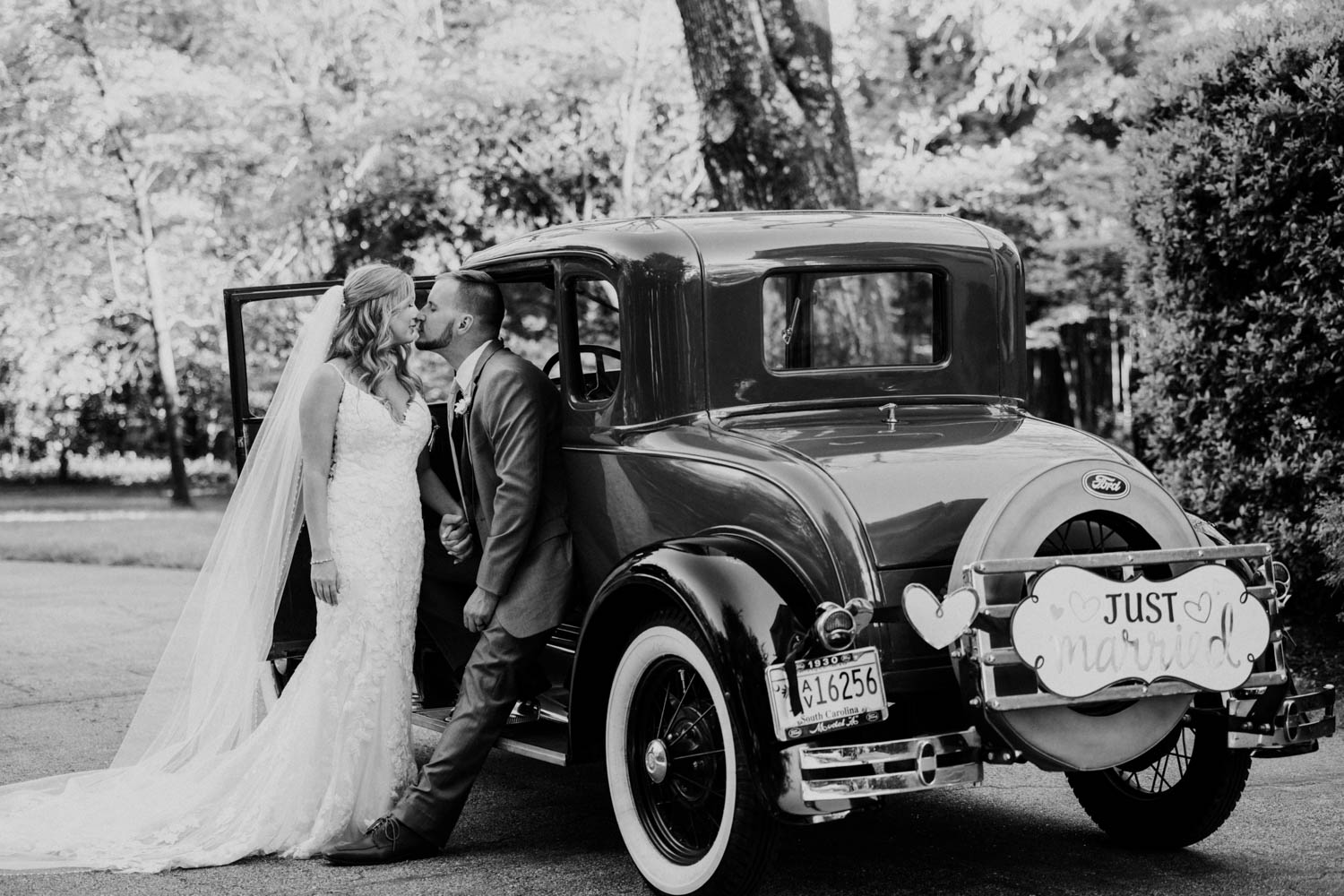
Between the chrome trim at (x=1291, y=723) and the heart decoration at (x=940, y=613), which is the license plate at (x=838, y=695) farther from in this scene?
the chrome trim at (x=1291, y=723)

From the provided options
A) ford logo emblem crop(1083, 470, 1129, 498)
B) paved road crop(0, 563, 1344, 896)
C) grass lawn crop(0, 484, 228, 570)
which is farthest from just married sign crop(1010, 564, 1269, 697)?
grass lawn crop(0, 484, 228, 570)

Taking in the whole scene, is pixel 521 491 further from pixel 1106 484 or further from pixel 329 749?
pixel 1106 484

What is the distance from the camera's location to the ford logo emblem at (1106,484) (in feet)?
12.8

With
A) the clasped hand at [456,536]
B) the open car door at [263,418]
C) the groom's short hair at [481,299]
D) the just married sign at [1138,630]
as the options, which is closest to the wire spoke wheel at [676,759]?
the just married sign at [1138,630]

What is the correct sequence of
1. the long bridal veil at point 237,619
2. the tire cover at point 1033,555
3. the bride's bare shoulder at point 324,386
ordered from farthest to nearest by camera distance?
the long bridal veil at point 237,619 < the bride's bare shoulder at point 324,386 < the tire cover at point 1033,555

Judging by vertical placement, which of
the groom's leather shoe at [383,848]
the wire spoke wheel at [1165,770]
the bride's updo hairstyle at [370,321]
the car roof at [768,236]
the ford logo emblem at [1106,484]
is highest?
the car roof at [768,236]

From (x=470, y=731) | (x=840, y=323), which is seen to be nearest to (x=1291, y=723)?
(x=470, y=731)

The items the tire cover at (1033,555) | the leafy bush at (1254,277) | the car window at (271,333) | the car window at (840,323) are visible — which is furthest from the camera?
the car window at (271,333)

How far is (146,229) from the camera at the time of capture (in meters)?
21.8

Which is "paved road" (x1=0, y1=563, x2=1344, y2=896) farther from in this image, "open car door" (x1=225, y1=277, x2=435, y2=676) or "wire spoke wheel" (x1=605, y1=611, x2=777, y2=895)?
"open car door" (x1=225, y1=277, x2=435, y2=676)

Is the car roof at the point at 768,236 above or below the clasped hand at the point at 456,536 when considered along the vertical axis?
above

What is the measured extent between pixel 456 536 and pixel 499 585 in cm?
53

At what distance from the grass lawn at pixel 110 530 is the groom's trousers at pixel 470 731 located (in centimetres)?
686

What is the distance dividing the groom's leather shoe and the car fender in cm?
91
